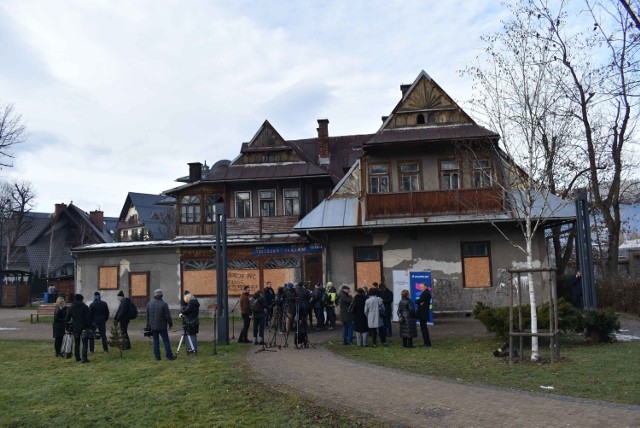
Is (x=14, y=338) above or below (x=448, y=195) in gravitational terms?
below

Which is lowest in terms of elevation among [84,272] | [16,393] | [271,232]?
→ [16,393]

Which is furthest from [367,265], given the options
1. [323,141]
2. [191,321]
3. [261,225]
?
[323,141]

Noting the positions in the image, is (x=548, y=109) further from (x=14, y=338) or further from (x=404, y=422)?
(x=14, y=338)

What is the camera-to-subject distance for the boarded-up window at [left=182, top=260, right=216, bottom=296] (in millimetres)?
27438

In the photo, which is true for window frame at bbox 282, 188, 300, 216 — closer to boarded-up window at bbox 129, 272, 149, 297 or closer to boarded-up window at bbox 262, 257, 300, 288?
boarded-up window at bbox 262, 257, 300, 288

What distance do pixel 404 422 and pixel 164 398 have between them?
406cm

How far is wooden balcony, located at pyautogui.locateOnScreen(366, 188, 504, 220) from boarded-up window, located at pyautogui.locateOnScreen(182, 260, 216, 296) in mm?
9078

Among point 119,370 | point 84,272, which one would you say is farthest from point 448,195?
point 84,272

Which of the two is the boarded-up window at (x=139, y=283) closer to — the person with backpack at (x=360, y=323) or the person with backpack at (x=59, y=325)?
the person with backpack at (x=59, y=325)

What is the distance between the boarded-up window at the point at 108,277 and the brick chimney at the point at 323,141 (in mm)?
13936

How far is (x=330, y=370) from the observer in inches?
444

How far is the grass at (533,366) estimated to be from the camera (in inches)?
368

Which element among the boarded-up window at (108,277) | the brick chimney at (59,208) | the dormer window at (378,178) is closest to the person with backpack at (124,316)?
the dormer window at (378,178)

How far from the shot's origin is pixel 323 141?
116ft
